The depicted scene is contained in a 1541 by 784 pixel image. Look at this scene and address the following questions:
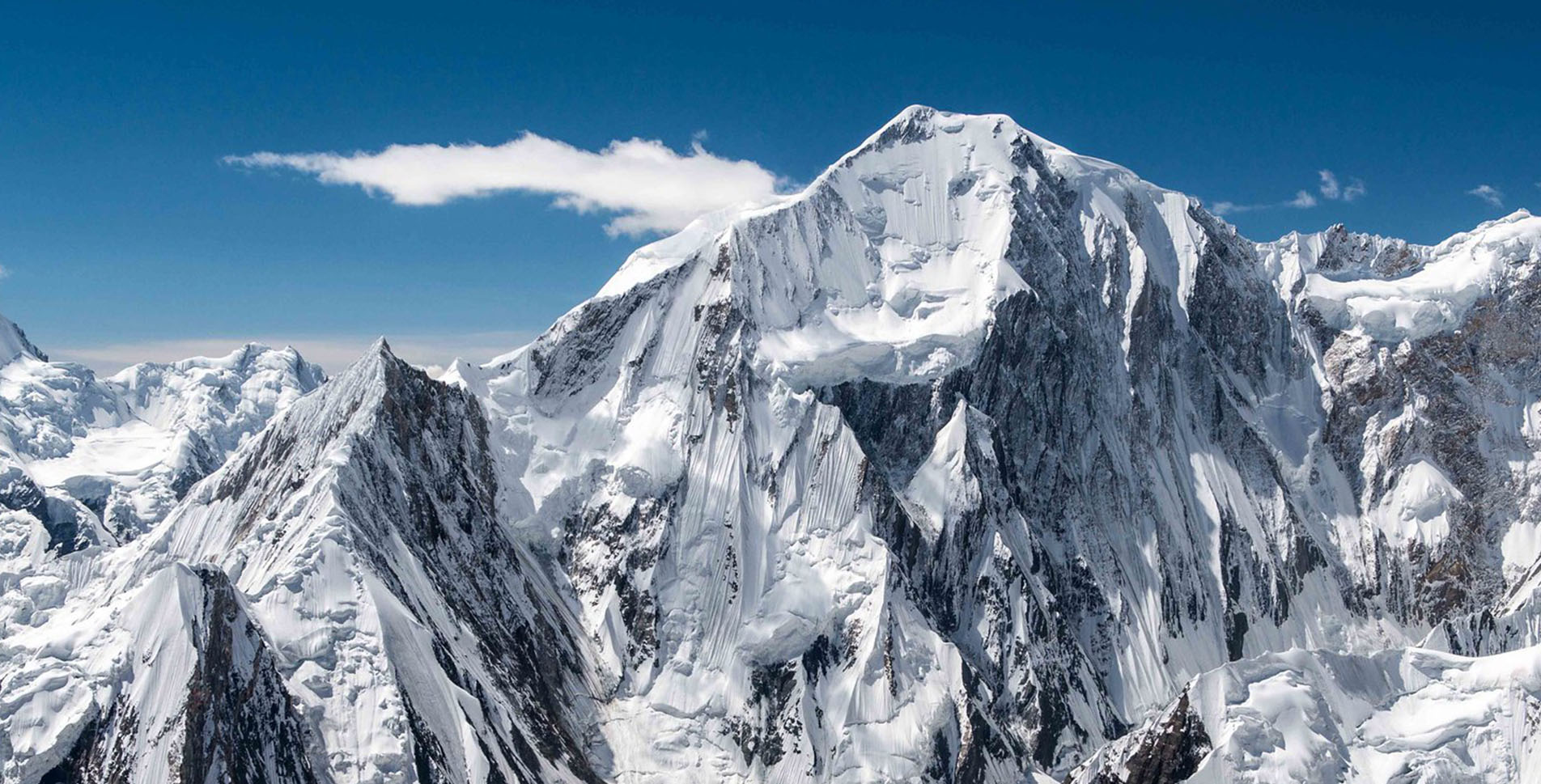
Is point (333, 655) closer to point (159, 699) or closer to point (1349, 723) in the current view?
point (159, 699)

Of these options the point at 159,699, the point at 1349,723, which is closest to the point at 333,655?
the point at 159,699

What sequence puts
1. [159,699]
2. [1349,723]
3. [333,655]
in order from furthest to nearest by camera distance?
[333,655]
[1349,723]
[159,699]

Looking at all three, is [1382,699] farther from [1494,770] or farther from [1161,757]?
[1161,757]

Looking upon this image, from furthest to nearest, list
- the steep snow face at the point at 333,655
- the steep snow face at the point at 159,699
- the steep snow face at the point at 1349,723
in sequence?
1. the steep snow face at the point at 1349,723
2. the steep snow face at the point at 333,655
3. the steep snow face at the point at 159,699

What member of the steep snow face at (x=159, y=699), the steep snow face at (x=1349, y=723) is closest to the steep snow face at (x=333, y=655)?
the steep snow face at (x=159, y=699)

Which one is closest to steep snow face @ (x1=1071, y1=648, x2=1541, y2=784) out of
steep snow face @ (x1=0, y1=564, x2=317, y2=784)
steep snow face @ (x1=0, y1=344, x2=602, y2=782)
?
steep snow face @ (x1=0, y1=344, x2=602, y2=782)

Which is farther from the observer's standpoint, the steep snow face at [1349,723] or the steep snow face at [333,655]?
the steep snow face at [1349,723]

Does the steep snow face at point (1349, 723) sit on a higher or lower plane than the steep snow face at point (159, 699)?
lower

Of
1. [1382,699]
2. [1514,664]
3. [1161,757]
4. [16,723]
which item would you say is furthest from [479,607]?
[1514,664]

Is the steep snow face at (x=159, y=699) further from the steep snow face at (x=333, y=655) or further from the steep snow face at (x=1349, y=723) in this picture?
the steep snow face at (x=1349, y=723)
